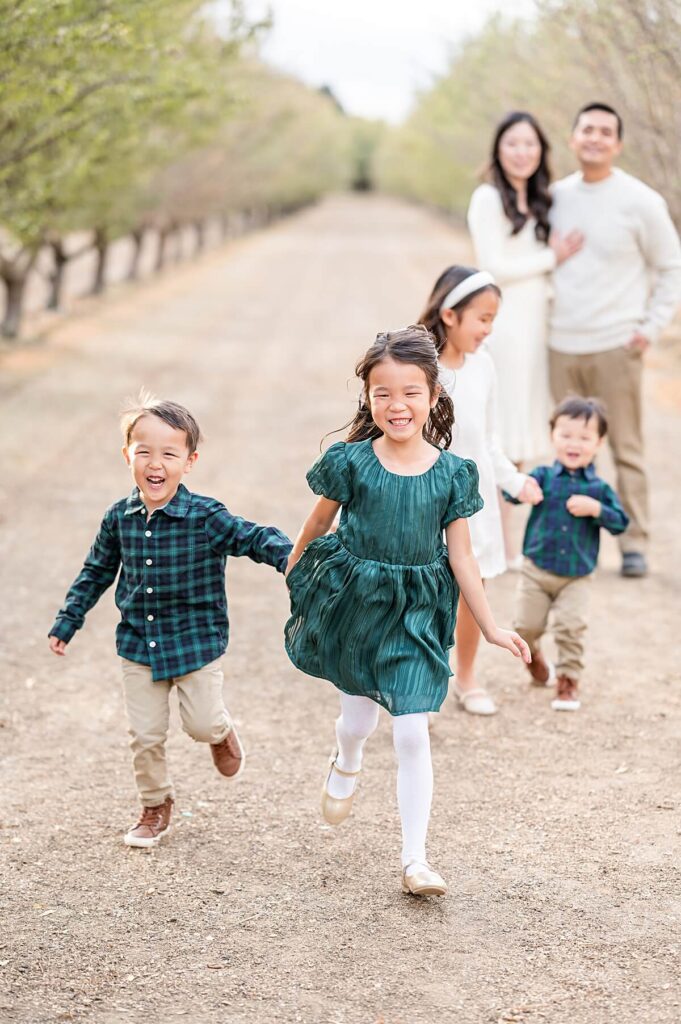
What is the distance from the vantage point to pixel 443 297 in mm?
4527

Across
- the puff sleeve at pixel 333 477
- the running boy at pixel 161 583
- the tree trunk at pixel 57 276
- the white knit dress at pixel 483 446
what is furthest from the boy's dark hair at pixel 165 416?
the tree trunk at pixel 57 276

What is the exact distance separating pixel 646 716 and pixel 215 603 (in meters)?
2.01

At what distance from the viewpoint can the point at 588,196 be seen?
21.2 feet

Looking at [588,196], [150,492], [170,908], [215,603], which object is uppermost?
[588,196]

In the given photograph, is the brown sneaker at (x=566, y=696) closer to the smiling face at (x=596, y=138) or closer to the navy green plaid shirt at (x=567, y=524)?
the navy green plaid shirt at (x=567, y=524)

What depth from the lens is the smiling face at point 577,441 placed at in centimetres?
510

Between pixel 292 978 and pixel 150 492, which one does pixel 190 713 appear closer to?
pixel 150 492

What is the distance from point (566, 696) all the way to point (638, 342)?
2.28 meters

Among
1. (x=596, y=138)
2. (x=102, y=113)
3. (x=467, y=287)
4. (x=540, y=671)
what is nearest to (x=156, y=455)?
(x=467, y=287)

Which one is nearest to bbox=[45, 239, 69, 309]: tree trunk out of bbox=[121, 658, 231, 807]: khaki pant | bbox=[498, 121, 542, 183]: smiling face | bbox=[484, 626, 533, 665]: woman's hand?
bbox=[498, 121, 542, 183]: smiling face

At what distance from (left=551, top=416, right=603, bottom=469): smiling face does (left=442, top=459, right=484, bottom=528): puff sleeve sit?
1.52 m

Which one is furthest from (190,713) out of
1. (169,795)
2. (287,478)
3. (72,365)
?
(72,365)

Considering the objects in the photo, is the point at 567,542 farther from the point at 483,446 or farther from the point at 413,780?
the point at 413,780

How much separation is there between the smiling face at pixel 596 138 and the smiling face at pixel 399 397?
323 cm
